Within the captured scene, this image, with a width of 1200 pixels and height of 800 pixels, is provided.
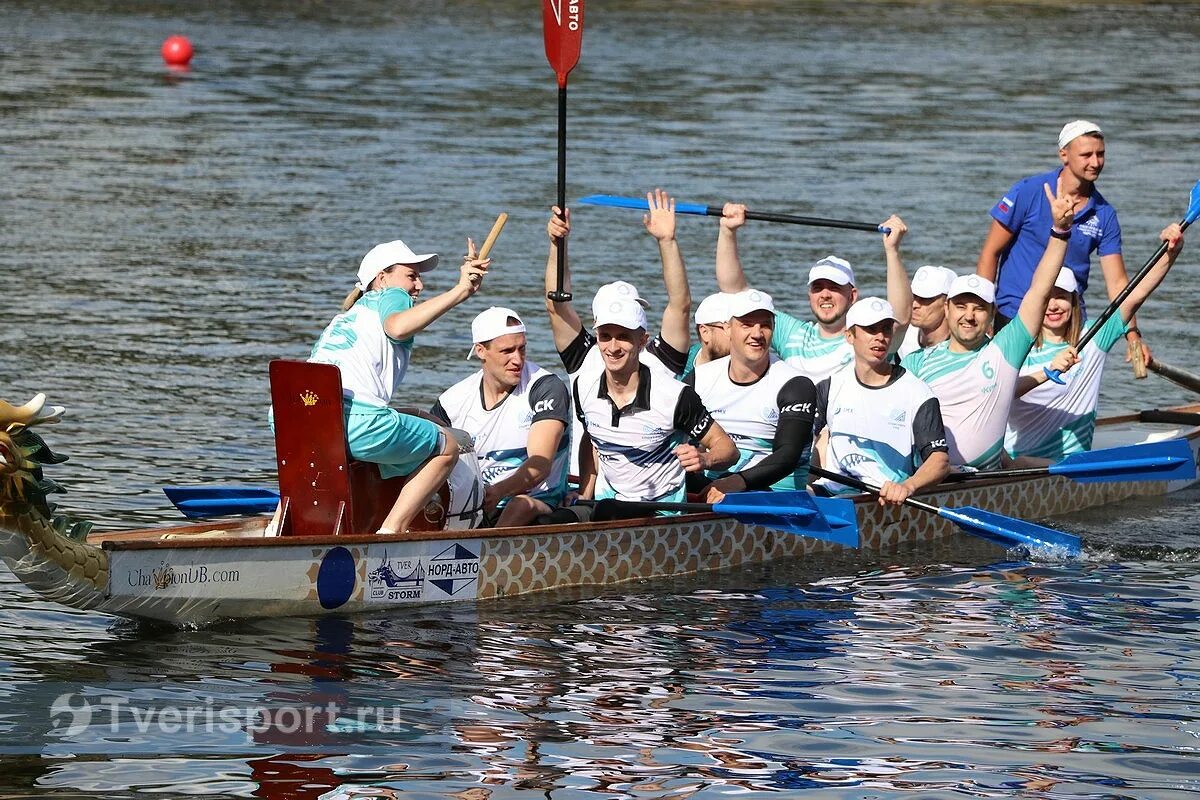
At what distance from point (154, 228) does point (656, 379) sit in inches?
524

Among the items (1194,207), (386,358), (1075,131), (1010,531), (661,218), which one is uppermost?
(1075,131)

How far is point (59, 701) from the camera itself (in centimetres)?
859

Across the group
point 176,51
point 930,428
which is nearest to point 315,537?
point 930,428

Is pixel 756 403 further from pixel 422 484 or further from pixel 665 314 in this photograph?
pixel 422 484

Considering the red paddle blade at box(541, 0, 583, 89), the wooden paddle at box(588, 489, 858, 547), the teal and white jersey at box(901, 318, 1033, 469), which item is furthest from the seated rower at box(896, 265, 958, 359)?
the red paddle blade at box(541, 0, 583, 89)

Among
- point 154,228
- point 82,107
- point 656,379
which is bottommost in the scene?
point 656,379

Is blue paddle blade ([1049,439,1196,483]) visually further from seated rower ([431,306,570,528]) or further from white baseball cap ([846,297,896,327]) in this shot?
seated rower ([431,306,570,528])

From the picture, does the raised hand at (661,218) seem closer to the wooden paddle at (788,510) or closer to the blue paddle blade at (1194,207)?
the wooden paddle at (788,510)

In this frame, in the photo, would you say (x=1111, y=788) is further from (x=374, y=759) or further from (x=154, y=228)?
(x=154, y=228)

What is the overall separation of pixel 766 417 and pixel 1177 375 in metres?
4.98

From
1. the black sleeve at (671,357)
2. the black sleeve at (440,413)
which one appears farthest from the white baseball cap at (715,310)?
the black sleeve at (440,413)

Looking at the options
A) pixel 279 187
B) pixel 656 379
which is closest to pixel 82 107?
pixel 279 187

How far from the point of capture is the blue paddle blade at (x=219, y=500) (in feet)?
36.0

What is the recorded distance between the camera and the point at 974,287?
38.5 feet
